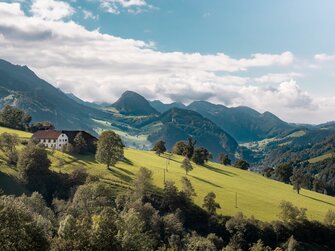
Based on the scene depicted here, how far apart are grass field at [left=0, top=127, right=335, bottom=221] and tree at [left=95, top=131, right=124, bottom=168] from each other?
3005 millimetres

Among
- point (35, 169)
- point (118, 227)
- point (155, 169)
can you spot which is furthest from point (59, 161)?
point (118, 227)

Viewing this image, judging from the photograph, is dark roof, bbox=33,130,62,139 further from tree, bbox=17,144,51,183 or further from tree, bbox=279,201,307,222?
tree, bbox=279,201,307,222

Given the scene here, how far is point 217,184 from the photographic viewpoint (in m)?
161

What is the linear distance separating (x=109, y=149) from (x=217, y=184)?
141ft

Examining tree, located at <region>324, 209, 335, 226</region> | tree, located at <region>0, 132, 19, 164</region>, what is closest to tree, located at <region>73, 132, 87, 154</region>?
tree, located at <region>0, 132, 19, 164</region>

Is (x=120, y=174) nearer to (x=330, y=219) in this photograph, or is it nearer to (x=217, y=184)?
(x=217, y=184)

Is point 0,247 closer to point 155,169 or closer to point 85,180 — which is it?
point 85,180

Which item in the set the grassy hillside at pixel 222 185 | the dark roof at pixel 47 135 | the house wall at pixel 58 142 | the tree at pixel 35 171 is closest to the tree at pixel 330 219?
the grassy hillside at pixel 222 185

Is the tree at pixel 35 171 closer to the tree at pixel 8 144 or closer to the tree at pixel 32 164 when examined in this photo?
the tree at pixel 32 164

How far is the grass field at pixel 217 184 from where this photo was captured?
133 m

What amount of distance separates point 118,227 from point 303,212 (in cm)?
8948

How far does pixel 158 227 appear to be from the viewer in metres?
104


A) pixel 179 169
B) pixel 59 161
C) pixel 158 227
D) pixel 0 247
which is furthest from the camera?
pixel 179 169

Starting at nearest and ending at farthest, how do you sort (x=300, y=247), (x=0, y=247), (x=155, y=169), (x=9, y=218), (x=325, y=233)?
(x=0, y=247), (x=9, y=218), (x=300, y=247), (x=325, y=233), (x=155, y=169)
